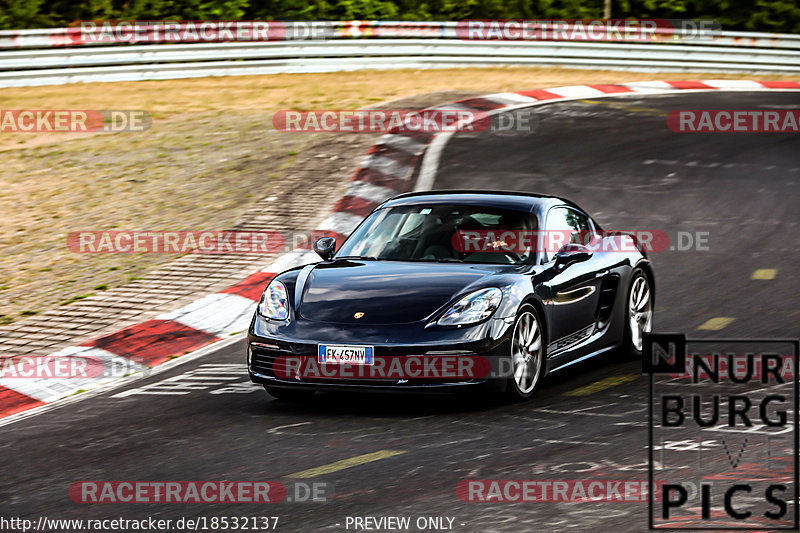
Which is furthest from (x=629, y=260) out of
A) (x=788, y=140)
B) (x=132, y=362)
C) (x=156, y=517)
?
(x=788, y=140)

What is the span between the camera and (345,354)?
696 centimetres

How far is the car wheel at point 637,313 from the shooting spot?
899 cm

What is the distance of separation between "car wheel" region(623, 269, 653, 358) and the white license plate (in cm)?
277

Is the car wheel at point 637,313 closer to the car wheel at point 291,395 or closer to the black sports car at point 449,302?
the black sports car at point 449,302

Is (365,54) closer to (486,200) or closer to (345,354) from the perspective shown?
(486,200)

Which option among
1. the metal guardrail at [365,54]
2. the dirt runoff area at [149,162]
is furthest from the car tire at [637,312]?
the metal guardrail at [365,54]

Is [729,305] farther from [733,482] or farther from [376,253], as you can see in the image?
[733,482]

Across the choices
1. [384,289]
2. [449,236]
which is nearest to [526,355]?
[384,289]

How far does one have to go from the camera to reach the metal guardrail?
67.9 ft

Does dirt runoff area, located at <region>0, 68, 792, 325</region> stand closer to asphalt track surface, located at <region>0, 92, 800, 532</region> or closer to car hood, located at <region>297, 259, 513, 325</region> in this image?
asphalt track surface, located at <region>0, 92, 800, 532</region>

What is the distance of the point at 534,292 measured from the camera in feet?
24.6

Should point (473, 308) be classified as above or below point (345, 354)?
above

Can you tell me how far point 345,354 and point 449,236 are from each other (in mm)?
1439

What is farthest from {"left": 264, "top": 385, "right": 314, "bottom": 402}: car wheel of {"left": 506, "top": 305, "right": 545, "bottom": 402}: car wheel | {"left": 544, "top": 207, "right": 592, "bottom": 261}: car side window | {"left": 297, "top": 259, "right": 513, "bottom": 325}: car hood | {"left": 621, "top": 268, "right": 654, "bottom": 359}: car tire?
{"left": 621, "top": 268, "right": 654, "bottom": 359}: car tire
